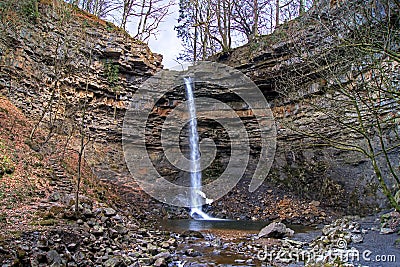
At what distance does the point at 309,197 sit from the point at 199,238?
6.77 metres

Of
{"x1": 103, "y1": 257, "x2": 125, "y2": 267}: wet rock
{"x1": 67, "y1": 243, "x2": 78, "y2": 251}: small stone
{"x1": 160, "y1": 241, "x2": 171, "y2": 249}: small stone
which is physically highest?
{"x1": 67, "y1": 243, "x2": 78, "y2": 251}: small stone

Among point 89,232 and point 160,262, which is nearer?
point 160,262

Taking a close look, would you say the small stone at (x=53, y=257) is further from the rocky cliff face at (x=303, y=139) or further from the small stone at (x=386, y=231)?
the rocky cliff face at (x=303, y=139)

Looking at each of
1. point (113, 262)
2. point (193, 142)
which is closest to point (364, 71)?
point (113, 262)

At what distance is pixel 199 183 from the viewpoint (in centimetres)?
1512

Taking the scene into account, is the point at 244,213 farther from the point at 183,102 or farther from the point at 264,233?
the point at 183,102

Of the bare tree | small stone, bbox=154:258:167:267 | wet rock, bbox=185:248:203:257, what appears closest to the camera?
the bare tree

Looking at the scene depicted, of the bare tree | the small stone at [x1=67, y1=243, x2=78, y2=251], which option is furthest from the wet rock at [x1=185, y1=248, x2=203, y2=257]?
the bare tree

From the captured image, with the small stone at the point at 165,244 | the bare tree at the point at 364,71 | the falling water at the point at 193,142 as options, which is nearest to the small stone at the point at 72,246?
the small stone at the point at 165,244

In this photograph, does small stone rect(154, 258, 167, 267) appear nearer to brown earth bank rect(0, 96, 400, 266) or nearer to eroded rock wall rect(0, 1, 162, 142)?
brown earth bank rect(0, 96, 400, 266)

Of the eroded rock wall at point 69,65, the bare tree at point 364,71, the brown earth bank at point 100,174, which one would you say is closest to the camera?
the bare tree at point 364,71

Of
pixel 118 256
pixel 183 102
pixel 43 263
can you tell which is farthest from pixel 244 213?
pixel 43 263

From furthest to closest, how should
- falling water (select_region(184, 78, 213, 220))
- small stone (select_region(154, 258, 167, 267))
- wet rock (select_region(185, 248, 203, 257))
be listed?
falling water (select_region(184, 78, 213, 220))
wet rock (select_region(185, 248, 203, 257))
small stone (select_region(154, 258, 167, 267))

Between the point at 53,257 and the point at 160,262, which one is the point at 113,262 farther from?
the point at 53,257
